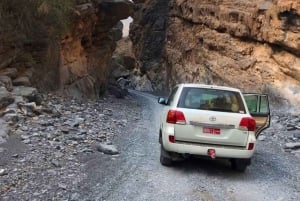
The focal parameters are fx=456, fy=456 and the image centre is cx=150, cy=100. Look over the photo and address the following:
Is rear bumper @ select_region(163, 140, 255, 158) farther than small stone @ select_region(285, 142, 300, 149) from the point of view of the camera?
No

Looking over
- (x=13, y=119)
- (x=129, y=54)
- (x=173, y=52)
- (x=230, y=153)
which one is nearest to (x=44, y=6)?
(x=13, y=119)

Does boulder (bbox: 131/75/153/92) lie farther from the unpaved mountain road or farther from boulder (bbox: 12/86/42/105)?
the unpaved mountain road

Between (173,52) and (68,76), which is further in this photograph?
(173,52)

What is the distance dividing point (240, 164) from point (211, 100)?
145 centimetres

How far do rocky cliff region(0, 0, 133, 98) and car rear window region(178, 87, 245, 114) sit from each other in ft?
27.2

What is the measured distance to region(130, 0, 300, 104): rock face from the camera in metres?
22.4

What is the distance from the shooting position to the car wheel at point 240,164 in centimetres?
916

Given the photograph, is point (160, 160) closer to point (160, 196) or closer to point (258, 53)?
point (160, 196)

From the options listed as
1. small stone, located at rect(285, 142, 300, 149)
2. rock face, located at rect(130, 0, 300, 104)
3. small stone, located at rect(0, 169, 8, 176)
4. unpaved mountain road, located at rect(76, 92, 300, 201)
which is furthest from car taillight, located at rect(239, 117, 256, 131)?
rock face, located at rect(130, 0, 300, 104)

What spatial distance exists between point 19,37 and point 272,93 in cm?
1268

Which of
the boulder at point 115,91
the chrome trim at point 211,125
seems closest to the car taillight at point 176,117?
the chrome trim at point 211,125

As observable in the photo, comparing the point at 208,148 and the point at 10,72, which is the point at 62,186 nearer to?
the point at 208,148

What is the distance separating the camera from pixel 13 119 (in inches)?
461

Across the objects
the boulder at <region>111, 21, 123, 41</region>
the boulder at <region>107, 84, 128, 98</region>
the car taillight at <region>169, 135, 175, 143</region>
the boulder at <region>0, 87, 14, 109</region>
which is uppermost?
the car taillight at <region>169, 135, 175, 143</region>
